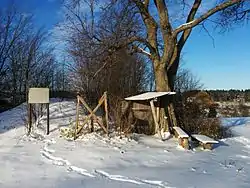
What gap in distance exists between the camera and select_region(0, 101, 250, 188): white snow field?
5859 millimetres

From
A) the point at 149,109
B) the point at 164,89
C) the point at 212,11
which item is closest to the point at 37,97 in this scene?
the point at 149,109

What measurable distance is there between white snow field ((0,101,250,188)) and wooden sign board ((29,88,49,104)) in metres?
1.01

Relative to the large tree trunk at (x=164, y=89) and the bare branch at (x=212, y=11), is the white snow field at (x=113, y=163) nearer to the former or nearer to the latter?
the large tree trunk at (x=164, y=89)

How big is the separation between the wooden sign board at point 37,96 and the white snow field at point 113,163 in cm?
101

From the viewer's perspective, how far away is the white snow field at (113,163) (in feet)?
19.2

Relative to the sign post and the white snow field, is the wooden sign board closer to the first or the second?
the sign post

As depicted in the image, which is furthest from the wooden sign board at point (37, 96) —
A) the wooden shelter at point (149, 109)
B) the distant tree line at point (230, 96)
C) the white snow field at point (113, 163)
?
the distant tree line at point (230, 96)

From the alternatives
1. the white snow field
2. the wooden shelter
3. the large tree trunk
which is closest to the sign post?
the white snow field

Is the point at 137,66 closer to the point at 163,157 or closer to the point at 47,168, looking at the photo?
the point at 163,157

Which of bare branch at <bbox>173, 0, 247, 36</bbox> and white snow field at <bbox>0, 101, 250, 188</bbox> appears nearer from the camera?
white snow field at <bbox>0, 101, 250, 188</bbox>

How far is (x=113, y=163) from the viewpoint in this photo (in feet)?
24.1

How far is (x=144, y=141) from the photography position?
10.2 meters

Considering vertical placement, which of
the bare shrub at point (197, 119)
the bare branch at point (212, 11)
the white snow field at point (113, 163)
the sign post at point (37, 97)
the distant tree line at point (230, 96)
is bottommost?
the white snow field at point (113, 163)

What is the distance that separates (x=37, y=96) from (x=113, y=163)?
4.85 metres
